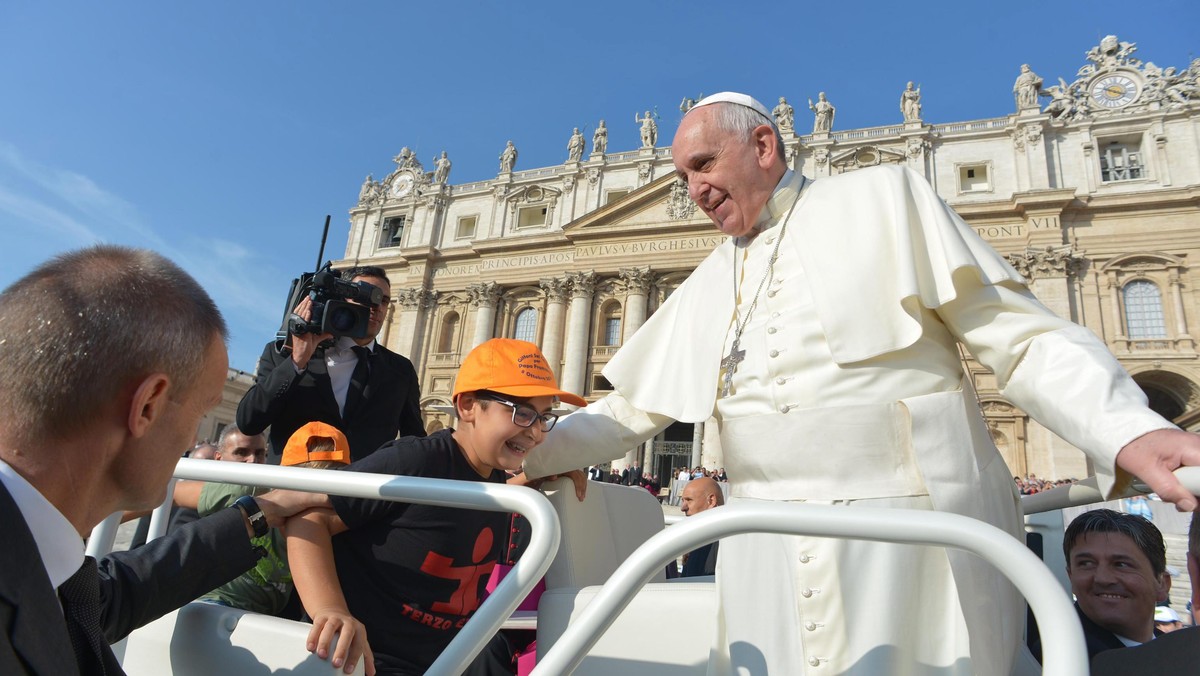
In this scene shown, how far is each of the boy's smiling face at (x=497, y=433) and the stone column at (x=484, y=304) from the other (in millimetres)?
28300

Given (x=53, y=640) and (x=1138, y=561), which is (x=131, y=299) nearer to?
(x=53, y=640)

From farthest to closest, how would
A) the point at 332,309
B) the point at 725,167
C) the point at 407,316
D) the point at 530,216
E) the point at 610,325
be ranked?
the point at 530,216
the point at 407,316
the point at 610,325
the point at 332,309
the point at 725,167

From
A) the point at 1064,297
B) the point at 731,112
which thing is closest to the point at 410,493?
the point at 731,112

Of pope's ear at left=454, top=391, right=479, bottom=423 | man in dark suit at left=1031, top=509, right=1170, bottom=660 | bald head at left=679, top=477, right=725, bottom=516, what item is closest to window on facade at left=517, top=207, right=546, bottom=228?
bald head at left=679, top=477, right=725, bottom=516

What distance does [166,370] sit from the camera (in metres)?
1.11

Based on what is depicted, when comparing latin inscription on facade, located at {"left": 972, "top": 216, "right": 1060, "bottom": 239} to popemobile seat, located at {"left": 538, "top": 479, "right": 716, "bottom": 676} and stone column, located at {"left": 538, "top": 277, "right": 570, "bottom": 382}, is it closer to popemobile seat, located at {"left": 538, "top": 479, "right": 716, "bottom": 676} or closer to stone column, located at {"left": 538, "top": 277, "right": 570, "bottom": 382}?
stone column, located at {"left": 538, "top": 277, "right": 570, "bottom": 382}

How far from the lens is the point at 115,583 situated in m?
1.56

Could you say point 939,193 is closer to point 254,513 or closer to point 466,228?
point 466,228

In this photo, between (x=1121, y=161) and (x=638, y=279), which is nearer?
(x=1121, y=161)

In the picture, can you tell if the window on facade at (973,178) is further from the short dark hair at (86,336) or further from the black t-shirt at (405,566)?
the short dark hair at (86,336)

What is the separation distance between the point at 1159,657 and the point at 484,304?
30.5 meters

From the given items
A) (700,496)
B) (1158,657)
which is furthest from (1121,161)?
(1158,657)

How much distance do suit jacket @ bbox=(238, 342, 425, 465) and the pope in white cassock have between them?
1883 mm

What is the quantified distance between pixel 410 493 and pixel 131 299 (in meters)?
0.75
